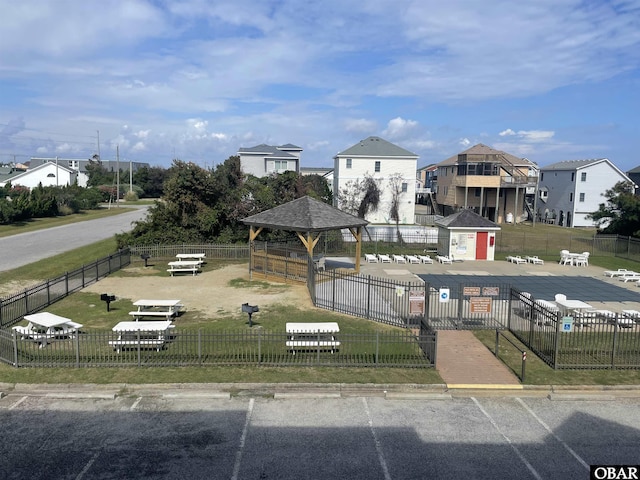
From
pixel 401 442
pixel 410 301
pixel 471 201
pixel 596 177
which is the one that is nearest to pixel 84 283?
pixel 410 301

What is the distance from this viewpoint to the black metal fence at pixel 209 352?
14.2m

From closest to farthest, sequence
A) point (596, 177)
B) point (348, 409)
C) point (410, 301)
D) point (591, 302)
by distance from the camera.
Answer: point (348, 409), point (410, 301), point (591, 302), point (596, 177)

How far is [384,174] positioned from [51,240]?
32.5 m

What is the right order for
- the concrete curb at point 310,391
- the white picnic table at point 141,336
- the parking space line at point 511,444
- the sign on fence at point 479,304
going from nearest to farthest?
the parking space line at point 511,444
the concrete curb at point 310,391
the white picnic table at point 141,336
the sign on fence at point 479,304

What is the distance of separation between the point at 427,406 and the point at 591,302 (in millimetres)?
14484

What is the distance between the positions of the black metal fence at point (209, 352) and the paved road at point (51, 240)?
16970 millimetres

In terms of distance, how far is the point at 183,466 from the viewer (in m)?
9.52

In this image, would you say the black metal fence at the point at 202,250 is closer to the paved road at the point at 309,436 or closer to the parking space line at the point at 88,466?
the paved road at the point at 309,436

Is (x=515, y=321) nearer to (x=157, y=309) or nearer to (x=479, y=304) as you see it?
(x=479, y=304)

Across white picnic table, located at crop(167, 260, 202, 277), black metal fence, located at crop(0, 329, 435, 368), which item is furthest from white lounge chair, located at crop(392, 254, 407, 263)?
black metal fence, located at crop(0, 329, 435, 368)

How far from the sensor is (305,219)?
26281 mm

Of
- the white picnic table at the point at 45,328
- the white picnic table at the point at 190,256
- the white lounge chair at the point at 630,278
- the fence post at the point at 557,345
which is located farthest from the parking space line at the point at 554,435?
the white picnic table at the point at 190,256

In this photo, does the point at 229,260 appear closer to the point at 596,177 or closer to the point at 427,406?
the point at 427,406

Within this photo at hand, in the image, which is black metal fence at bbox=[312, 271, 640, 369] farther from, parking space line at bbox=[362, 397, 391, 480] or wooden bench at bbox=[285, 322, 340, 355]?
parking space line at bbox=[362, 397, 391, 480]
